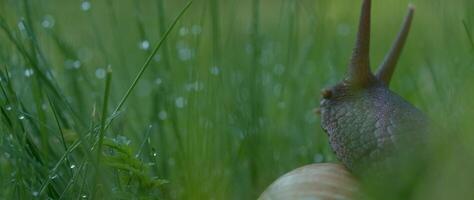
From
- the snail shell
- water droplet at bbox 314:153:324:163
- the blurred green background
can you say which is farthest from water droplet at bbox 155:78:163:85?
the snail shell

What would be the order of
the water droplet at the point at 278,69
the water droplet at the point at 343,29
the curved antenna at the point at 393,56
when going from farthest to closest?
the water droplet at the point at 343,29
the water droplet at the point at 278,69
the curved antenna at the point at 393,56

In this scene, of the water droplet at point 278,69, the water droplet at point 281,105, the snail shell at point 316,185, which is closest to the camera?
the snail shell at point 316,185

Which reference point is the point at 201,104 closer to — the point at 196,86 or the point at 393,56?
the point at 196,86

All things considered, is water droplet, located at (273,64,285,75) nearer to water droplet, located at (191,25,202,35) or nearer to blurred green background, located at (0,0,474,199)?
blurred green background, located at (0,0,474,199)

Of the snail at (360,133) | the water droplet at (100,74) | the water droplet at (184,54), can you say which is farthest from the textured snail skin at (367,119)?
the water droplet at (100,74)

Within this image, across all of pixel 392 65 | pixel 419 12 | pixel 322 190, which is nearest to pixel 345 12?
pixel 419 12

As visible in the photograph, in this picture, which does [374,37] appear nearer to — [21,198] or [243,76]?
[243,76]

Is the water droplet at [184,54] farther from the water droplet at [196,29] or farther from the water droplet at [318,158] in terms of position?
the water droplet at [318,158]
